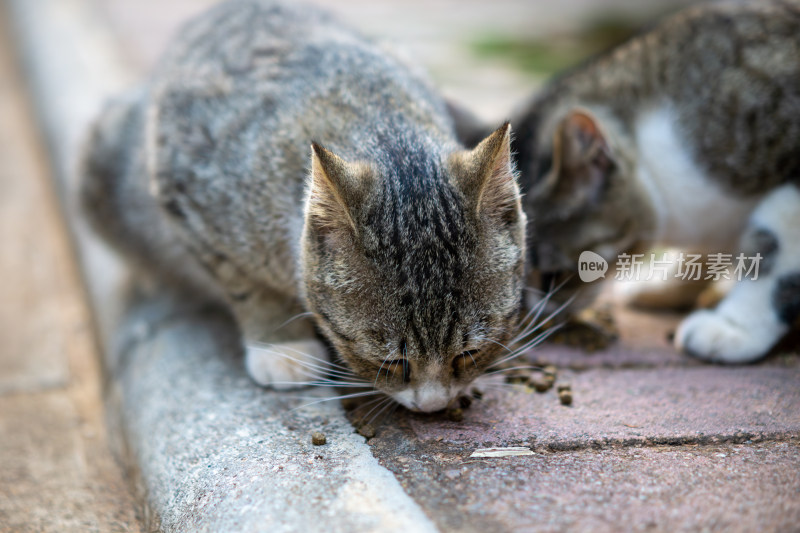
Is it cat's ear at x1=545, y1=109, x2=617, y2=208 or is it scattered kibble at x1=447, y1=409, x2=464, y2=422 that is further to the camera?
cat's ear at x1=545, y1=109, x2=617, y2=208

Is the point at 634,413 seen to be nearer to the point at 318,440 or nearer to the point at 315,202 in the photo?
the point at 318,440

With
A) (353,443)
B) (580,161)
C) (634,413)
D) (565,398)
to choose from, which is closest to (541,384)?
(565,398)

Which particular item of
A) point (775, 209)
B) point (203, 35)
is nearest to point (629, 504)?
→ point (775, 209)

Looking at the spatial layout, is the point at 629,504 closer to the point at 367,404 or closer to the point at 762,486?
the point at 762,486

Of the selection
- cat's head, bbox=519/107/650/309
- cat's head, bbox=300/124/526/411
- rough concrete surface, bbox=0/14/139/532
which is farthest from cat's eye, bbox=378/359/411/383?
cat's head, bbox=519/107/650/309

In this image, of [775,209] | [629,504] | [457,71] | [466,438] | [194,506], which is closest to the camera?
[629,504]

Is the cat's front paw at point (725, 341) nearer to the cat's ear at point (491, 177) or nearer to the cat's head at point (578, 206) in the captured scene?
the cat's head at point (578, 206)

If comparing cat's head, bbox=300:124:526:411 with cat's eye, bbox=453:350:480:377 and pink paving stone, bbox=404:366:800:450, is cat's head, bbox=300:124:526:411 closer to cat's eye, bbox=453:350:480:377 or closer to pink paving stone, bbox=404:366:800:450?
cat's eye, bbox=453:350:480:377
